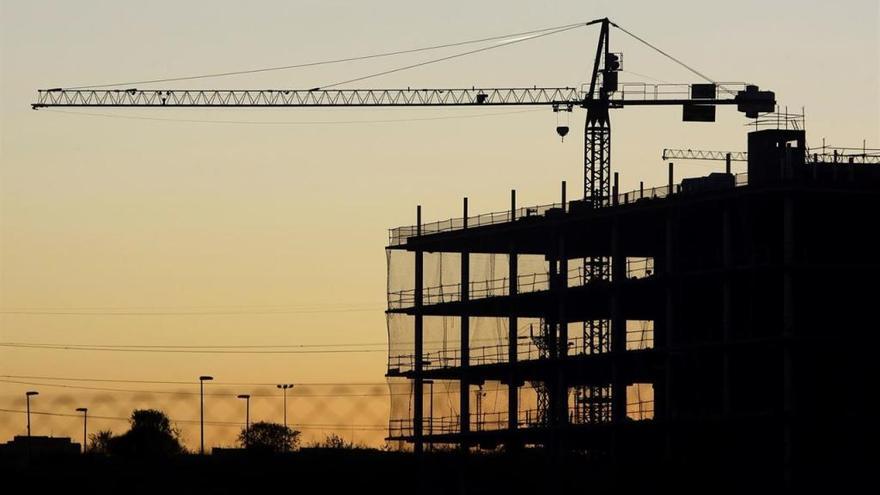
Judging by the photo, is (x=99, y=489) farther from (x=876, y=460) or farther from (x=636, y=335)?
(x=876, y=460)

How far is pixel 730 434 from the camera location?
14100cm

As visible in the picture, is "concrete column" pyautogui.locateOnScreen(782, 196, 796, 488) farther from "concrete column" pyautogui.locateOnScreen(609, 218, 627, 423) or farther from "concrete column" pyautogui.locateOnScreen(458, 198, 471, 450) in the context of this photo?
"concrete column" pyautogui.locateOnScreen(458, 198, 471, 450)

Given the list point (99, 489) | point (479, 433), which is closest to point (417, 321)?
point (479, 433)

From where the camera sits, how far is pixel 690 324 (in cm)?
14762

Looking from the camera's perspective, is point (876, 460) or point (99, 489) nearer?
point (876, 460)

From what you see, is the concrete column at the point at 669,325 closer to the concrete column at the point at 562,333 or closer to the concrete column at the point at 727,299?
the concrete column at the point at 727,299

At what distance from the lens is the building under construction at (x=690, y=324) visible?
139250mm

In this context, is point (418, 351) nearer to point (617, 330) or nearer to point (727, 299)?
point (617, 330)

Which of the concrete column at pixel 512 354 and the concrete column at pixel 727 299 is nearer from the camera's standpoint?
the concrete column at pixel 727 299

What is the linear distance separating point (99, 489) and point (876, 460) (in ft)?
157

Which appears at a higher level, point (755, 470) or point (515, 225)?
point (515, 225)

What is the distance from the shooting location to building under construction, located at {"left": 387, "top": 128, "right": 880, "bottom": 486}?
139250mm

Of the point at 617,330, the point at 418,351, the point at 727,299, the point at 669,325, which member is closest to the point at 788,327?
the point at 727,299

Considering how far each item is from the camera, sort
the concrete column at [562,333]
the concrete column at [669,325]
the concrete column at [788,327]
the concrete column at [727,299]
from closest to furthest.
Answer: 1. the concrete column at [788,327]
2. the concrete column at [727,299]
3. the concrete column at [669,325]
4. the concrete column at [562,333]
